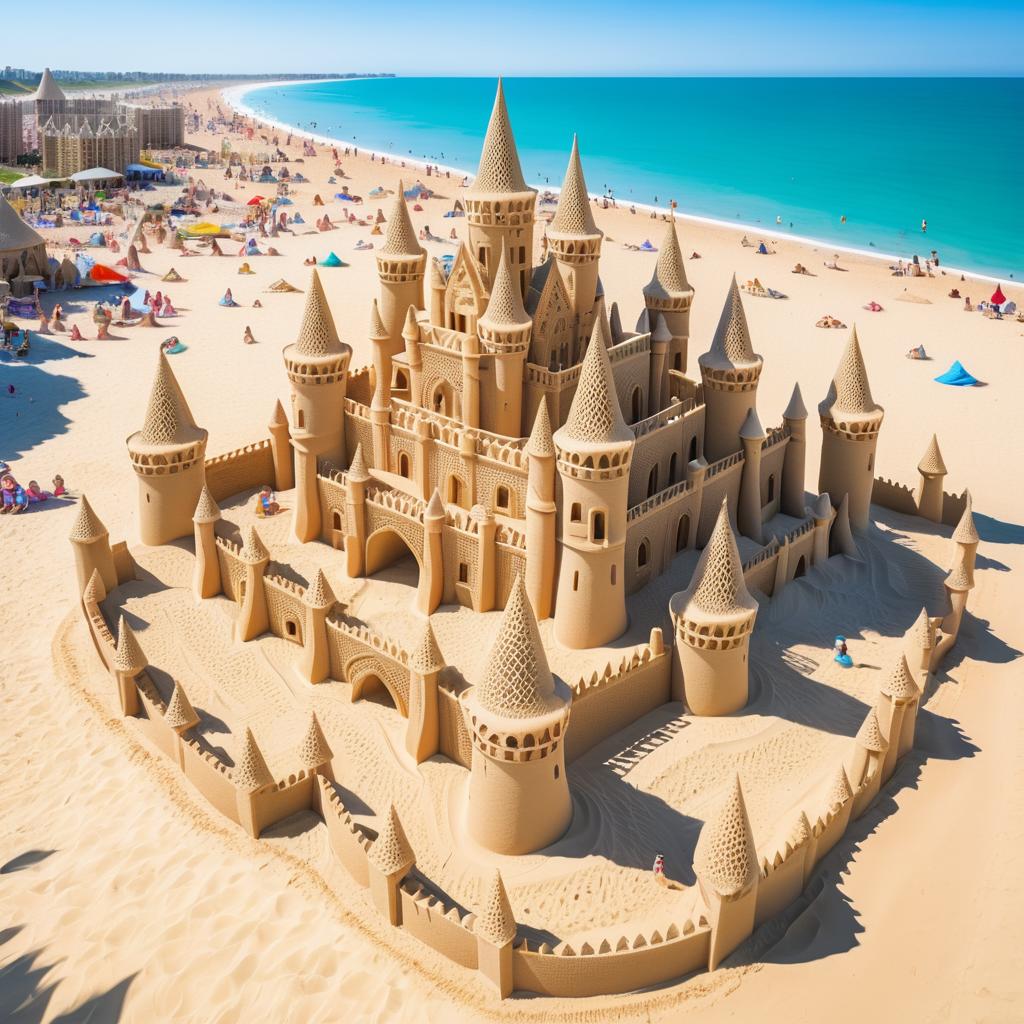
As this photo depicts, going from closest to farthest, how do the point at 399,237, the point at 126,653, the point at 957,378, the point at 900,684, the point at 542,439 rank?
1. the point at 900,684
2. the point at 542,439
3. the point at 126,653
4. the point at 399,237
5. the point at 957,378

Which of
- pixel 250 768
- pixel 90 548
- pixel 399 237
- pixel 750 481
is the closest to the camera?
pixel 250 768

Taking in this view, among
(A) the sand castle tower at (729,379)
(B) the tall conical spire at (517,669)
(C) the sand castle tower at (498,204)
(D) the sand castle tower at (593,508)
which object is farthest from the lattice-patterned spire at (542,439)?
(A) the sand castle tower at (729,379)

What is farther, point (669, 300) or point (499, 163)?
point (669, 300)

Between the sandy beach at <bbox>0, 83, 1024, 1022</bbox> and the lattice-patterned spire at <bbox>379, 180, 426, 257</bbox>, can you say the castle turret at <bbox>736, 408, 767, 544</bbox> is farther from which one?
the lattice-patterned spire at <bbox>379, 180, 426, 257</bbox>

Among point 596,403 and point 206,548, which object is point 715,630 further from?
point 206,548

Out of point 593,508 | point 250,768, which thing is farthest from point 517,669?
point 250,768

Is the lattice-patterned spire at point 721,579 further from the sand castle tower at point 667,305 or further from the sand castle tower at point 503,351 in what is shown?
the sand castle tower at point 667,305

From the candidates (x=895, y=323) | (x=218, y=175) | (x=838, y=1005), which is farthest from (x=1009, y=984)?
(x=218, y=175)
